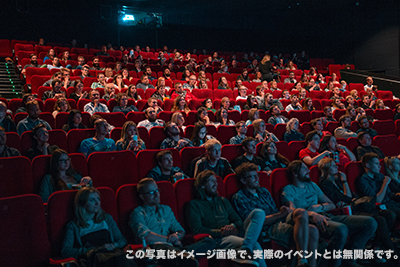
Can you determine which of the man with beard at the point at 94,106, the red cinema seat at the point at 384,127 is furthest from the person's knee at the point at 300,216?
the red cinema seat at the point at 384,127

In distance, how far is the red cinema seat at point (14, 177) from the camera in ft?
3.90

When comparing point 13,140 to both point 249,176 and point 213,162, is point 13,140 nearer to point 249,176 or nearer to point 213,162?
point 213,162

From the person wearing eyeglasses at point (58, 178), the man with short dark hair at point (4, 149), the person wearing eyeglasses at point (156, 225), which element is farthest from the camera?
the man with short dark hair at point (4, 149)

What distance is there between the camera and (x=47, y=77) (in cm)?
261

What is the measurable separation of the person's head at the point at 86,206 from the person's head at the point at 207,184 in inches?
13.9

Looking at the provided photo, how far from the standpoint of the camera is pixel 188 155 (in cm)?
Answer: 157

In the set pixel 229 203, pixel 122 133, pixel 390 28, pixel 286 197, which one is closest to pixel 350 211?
pixel 286 197

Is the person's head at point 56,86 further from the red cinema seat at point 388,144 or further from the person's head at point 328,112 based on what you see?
the red cinema seat at point 388,144

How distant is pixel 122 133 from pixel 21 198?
76cm

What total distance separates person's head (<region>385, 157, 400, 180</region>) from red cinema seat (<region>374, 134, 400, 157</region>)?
1.40 ft

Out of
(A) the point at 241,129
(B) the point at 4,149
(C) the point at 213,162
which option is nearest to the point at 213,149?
(C) the point at 213,162

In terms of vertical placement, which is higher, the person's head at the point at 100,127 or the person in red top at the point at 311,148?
the person's head at the point at 100,127

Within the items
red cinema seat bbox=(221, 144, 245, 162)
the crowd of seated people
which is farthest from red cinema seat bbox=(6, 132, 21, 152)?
red cinema seat bbox=(221, 144, 245, 162)

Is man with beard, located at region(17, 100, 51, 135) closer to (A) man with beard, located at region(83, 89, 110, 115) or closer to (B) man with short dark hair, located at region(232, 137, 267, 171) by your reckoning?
(A) man with beard, located at region(83, 89, 110, 115)
